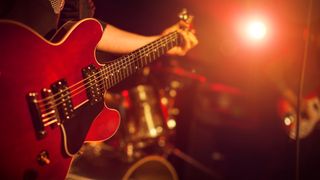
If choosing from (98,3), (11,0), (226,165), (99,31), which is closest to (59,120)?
(99,31)

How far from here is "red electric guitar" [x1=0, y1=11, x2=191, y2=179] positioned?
143 cm

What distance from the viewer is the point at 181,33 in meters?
2.56

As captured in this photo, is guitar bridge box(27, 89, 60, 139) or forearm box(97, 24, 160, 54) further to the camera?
forearm box(97, 24, 160, 54)

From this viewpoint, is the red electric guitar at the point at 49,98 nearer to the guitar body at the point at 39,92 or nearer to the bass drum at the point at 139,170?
the guitar body at the point at 39,92

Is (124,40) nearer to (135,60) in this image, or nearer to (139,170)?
(135,60)

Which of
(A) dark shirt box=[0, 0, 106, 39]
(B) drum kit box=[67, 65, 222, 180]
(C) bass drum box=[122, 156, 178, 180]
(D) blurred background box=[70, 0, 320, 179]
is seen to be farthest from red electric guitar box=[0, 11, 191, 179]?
(B) drum kit box=[67, 65, 222, 180]

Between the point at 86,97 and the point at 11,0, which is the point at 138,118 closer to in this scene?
the point at 86,97

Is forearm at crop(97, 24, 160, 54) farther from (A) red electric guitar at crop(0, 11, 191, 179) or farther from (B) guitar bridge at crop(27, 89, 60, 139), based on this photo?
(B) guitar bridge at crop(27, 89, 60, 139)

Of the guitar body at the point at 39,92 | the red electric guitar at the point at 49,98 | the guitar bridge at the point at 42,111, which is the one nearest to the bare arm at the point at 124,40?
the red electric guitar at the point at 49,98

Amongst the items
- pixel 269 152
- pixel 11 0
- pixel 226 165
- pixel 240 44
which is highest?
pixel 11 0

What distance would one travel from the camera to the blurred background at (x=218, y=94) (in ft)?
11.6

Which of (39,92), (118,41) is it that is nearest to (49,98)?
(39,92)

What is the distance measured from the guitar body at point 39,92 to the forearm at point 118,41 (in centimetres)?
41

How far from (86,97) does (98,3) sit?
5.50 feet
